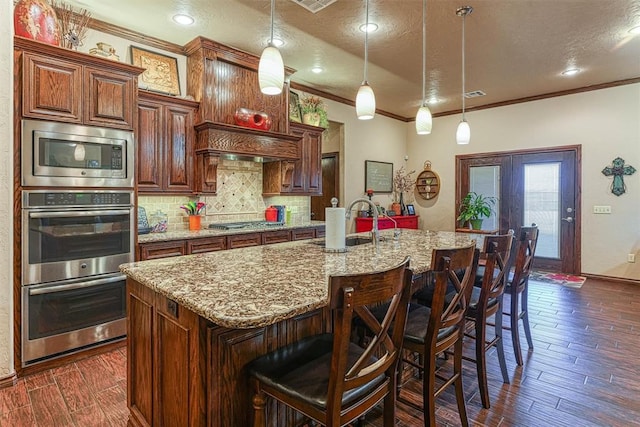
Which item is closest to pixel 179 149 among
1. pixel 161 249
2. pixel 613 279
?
pixel 161 249

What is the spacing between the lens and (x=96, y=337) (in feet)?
9.43

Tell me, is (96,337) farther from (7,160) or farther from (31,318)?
(7,160)

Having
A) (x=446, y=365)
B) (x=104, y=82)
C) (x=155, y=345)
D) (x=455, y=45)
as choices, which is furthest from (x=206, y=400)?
(x=455, y=45)

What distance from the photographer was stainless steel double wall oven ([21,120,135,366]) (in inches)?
101

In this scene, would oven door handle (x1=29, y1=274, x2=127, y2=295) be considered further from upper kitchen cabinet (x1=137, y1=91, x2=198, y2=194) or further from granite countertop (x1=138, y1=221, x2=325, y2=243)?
upper kitchen cabinet (x1=137, y1=91, x2=198, y2=194)

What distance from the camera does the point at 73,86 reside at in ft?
9.00

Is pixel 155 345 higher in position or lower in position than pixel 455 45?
lower

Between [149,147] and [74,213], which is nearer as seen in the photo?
[74,213]

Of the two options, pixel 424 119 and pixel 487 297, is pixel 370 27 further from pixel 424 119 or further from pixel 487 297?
pixel 487 297

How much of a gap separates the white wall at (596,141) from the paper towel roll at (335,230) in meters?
5.07

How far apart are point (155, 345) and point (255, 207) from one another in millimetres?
3269

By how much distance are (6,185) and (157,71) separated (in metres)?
1.97

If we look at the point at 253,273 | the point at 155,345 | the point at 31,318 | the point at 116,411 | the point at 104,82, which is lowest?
the point at 116,411

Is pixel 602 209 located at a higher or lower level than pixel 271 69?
lower
